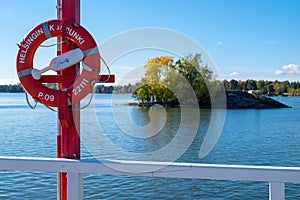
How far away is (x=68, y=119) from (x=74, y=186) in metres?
0.30

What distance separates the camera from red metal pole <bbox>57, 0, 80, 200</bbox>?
161 cm

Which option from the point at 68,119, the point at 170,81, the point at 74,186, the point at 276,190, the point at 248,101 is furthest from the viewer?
the point at 248,101

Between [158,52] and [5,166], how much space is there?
2.69 ft

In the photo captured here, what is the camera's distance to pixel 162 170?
1.37 metres

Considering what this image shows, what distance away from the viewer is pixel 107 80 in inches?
67.3

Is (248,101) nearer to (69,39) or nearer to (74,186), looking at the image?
(69,39)

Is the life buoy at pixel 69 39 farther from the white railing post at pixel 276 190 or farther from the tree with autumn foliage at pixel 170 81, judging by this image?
the white railing post at pixel 276 190

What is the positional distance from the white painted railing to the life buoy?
12.2 inches

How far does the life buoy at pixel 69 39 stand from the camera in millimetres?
1625

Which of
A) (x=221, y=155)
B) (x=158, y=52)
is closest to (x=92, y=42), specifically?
(x=158, y=52)

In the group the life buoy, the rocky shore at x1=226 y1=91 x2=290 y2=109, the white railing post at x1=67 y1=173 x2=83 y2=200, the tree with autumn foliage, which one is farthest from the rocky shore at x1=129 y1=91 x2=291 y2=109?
the white railing post at x1=67 y1=173 x2=83 y2=200

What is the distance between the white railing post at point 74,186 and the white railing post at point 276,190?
73cm

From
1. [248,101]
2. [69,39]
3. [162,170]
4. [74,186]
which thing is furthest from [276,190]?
[248,101]

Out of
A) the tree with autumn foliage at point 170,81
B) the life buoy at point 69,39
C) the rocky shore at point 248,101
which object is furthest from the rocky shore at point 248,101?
the life buoy at point 69,39
